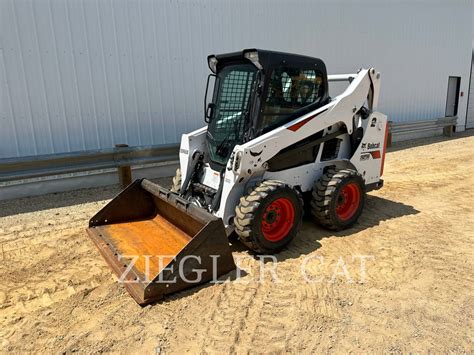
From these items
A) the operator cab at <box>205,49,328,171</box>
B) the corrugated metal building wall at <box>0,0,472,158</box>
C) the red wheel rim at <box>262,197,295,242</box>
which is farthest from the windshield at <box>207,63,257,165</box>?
the corrugated metal building wall at <box>0,0,472,158</box>

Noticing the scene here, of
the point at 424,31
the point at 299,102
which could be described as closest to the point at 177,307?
the point at 299,102

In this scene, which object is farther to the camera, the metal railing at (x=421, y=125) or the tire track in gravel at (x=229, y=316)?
the metal railing at (x=421, y=125)

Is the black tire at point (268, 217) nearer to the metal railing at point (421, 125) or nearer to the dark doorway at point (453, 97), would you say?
the metal railing at point (421, 125)

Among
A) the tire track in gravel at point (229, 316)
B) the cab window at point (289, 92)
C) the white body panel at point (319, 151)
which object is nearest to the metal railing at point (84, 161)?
the white body panel at point (319, 151)

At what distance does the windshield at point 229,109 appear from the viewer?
13.8 feet

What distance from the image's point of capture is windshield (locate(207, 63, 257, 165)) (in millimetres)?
4219

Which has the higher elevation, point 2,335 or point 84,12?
point 84,12

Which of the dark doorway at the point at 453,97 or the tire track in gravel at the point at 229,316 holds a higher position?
the dark doorway at the point at 453,97

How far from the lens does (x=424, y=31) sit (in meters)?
11.7

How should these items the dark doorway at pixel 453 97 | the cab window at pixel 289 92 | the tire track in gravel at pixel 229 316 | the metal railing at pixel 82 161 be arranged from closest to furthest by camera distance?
the tire track in gravel at pixel 229 316
the cab window at pixel 289 92
the metal railing at pixel 82 161
the dark doorway at pixel 453 97

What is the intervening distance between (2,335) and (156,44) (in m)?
5.60

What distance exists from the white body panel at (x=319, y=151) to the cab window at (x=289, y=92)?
0.17 metres

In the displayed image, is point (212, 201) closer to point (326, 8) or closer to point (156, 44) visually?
point (156, 44)

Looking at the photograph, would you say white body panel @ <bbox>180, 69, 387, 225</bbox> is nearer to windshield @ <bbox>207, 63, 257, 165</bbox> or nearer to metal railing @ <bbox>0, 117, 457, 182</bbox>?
windshield @ <bbox>207, 63, 257, 165</bbox>
